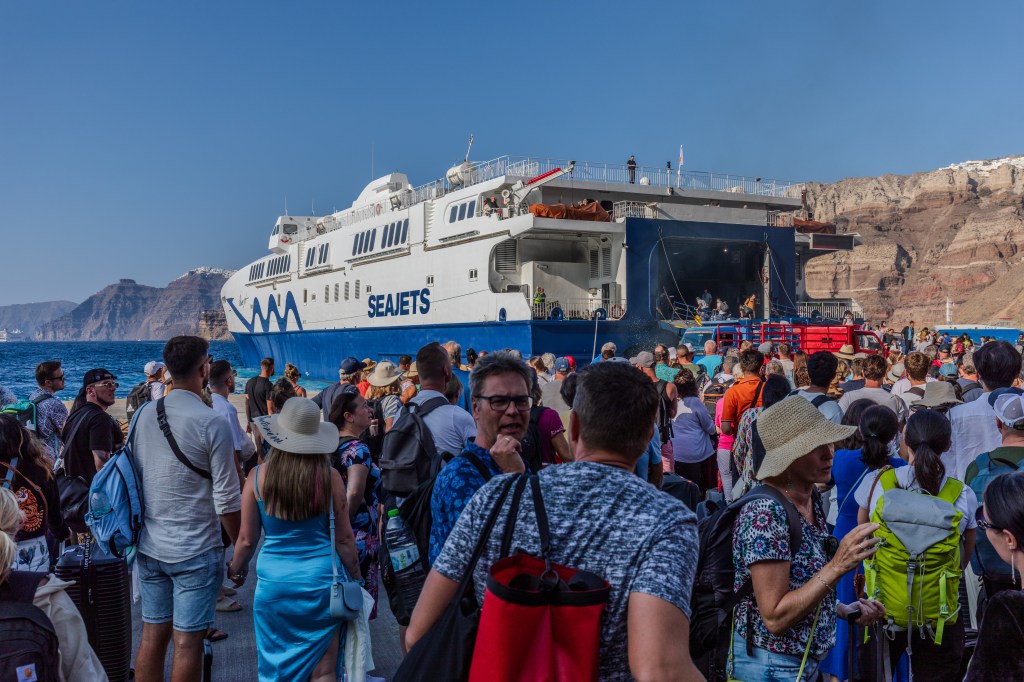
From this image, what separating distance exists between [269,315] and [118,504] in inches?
1183

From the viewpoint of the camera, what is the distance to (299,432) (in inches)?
131

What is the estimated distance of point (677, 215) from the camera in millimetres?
19250

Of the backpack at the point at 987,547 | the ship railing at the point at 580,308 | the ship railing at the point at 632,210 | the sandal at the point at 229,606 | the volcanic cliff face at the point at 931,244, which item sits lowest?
the sandal at the point at 229,606

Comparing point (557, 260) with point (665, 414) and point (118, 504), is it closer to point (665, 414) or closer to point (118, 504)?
point (665, 414)

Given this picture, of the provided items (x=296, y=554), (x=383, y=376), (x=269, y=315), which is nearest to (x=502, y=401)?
(x=296, y=554)

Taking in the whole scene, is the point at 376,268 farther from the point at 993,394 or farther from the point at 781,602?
the point at 781,602

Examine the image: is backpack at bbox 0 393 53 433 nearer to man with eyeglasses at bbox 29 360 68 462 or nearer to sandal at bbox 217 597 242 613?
man with eyeglasses at bbox 29 360 68 462

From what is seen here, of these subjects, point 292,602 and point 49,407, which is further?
point 49,407

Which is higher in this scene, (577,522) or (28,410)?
(577,522)

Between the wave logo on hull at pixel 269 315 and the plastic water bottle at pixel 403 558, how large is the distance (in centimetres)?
2790

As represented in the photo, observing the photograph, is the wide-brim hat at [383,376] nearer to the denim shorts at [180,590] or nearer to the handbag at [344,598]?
the denim shorts at [180,590]

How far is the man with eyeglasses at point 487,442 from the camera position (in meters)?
2.71

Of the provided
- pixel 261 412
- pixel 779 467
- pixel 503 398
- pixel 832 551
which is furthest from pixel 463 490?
pixel 261 412

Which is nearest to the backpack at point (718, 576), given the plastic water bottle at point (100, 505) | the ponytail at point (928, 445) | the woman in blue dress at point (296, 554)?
the ponytail at point (928, 445)
